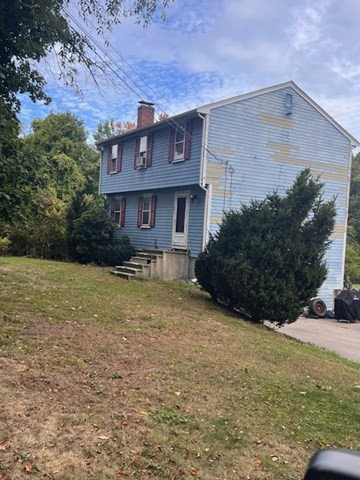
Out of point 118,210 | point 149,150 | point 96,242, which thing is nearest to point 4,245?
point 96,242

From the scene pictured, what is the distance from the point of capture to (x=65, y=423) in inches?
139

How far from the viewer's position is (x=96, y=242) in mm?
17844

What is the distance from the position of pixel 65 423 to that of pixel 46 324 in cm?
313

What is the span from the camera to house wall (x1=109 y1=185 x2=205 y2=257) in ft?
52.6

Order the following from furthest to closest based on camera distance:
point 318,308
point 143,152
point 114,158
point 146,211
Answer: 1. point 114,158
2. point 146,211
3. point 143,152
4. point 318,308

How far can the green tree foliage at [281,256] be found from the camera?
10.3 meters

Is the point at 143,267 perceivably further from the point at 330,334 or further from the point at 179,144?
the point at 330,334

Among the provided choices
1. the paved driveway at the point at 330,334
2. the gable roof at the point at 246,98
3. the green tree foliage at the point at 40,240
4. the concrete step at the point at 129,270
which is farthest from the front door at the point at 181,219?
the paved driveway at the point at 330,334

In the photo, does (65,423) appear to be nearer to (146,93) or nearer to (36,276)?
(36,276)

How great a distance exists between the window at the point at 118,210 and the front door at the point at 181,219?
4.62 m

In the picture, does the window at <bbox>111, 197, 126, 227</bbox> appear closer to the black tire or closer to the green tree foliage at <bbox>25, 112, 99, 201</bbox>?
the green tree foliage at <bbox>25, 112, 99, 201</bbox>

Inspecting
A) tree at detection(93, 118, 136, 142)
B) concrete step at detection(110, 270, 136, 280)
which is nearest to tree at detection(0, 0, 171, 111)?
concrete step at detection(110, 270, 136, 280)

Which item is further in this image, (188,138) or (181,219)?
(181,219)

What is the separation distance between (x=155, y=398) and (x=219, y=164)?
1240 cm
